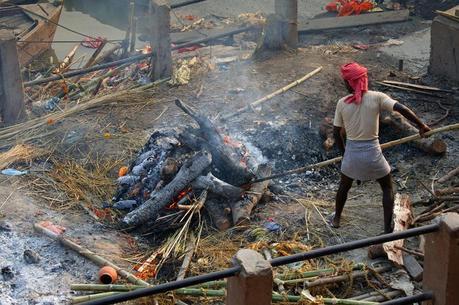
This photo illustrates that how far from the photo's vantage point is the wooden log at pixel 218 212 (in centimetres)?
848

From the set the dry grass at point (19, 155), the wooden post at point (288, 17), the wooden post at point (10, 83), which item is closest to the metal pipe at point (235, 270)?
the dry grass at point (19, 155)

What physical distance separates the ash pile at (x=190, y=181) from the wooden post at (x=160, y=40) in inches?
114

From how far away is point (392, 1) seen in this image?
663 inches

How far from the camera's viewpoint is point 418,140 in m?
9.75

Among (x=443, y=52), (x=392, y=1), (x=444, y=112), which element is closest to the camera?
(x=444, y=112)

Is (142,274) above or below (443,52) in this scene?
below

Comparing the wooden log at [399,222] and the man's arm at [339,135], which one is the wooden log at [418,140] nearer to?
the wooden log at [399,222]

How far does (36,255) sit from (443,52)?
7.38m

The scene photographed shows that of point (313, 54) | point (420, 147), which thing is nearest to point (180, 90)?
point (313, 54)

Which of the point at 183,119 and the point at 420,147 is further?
the point at 183,119

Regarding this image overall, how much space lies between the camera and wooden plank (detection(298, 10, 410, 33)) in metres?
15.1

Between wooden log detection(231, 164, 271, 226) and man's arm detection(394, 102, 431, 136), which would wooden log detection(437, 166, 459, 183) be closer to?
man's arm detection(394, 102, 431, 136)

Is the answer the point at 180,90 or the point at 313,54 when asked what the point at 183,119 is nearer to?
the point at 180,90

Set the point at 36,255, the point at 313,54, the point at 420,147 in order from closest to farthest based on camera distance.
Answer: the point at 36,255, the point at 420,147, the point at 313,54
